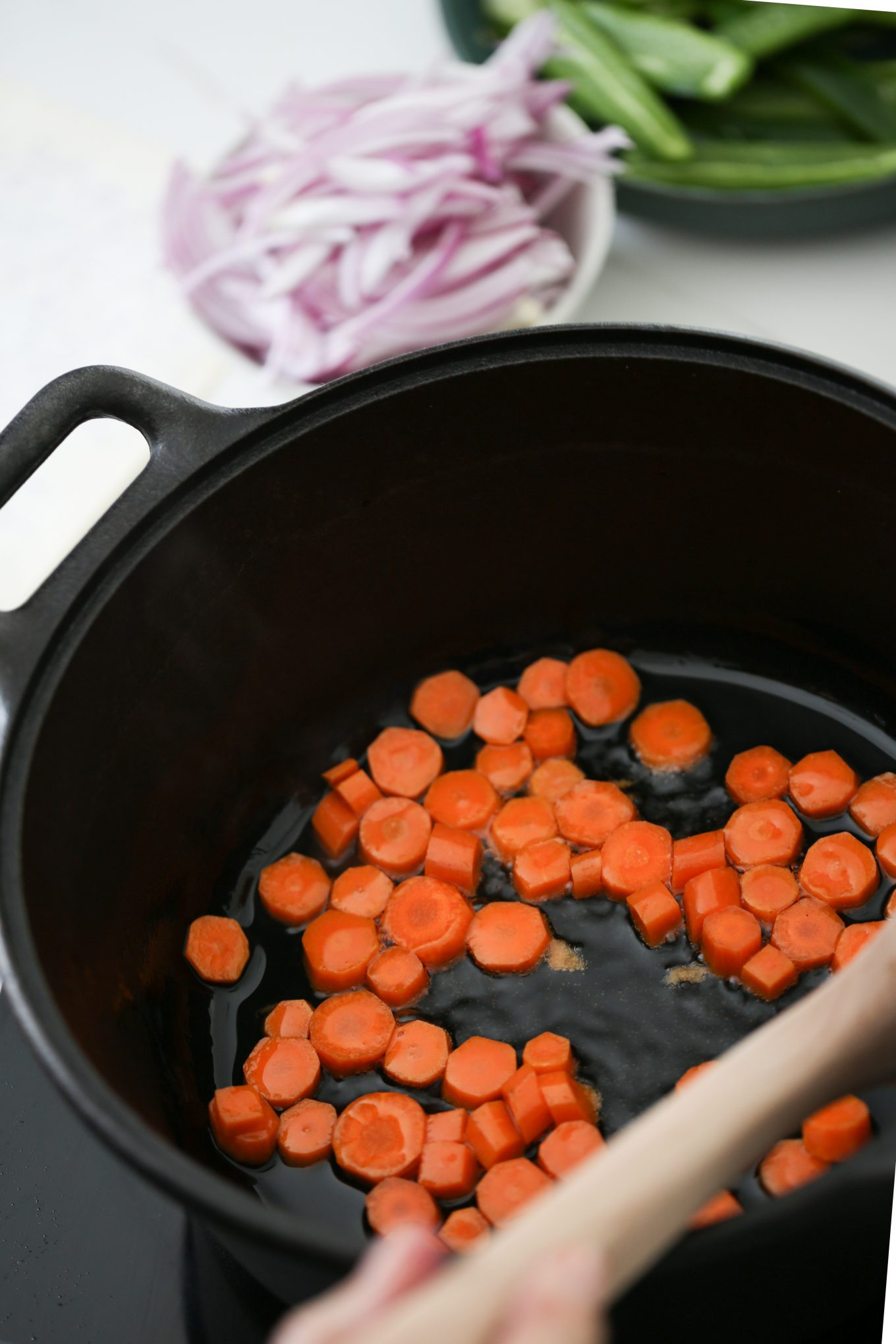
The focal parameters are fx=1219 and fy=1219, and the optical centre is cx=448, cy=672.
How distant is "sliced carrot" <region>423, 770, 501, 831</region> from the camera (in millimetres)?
993

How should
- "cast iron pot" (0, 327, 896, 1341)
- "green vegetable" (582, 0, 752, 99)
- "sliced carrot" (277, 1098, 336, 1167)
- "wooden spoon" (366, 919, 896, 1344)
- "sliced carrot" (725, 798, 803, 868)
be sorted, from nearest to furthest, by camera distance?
"wooden spoon" (366, 919, 896, 1344), "cast iron pot" (0, 327, 896, 1341), "sliced carrot" (277, 1098, 336, 1167), "sliced carrot" (725, 798, 803, 868), "green vegetable" (582, 0, 752, 99)

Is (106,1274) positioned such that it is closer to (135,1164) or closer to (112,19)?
(135,1164)

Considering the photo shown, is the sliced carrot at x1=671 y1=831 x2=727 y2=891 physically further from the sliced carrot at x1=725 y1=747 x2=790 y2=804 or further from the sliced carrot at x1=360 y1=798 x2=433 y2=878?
the sliced carrot at x1=360 y1=798 x2=433 y2=878

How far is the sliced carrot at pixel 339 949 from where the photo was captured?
91 centimetres

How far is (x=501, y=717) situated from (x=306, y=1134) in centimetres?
38

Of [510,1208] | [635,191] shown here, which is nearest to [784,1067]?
[510,1208]

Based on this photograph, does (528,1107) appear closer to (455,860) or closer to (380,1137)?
(380,1137)

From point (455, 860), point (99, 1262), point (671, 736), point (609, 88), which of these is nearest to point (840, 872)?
point (671, 736)

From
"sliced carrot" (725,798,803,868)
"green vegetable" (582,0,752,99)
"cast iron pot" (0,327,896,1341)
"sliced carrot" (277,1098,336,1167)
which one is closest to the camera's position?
"cast iron pot" (0,327,896,1341)

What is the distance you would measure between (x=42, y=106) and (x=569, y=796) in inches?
49.9

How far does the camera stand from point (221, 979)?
926 millimetres

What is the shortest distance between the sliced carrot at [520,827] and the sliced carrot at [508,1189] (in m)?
0.25

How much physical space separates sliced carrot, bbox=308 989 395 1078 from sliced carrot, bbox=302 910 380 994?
21 mm

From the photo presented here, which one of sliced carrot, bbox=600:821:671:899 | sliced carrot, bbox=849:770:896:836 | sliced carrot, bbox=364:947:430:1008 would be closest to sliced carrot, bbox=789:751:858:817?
sliced carrot, bbox=849:770:896:836
